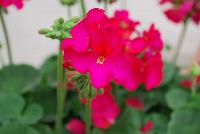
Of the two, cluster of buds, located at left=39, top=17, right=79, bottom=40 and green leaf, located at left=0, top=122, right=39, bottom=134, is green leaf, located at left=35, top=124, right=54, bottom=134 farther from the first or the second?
cluster of buds, located at left=39, top=17, right=79, bottom=40

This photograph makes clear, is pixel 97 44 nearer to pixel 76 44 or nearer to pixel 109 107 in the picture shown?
pixel 76 44

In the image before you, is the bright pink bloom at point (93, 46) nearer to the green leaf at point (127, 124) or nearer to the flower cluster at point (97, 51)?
the flower cluster at point (97, 51)

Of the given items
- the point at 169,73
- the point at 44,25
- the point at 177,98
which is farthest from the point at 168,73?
the point at 44,25

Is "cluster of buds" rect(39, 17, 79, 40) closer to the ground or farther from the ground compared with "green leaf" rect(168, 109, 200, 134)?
farther from the ground

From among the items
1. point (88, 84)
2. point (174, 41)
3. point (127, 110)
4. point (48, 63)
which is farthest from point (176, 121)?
point (174, 41)

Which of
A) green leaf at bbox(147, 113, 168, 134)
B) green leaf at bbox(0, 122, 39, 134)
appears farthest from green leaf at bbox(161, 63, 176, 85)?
green leaf at bbox(0, 122, 39, 134)
